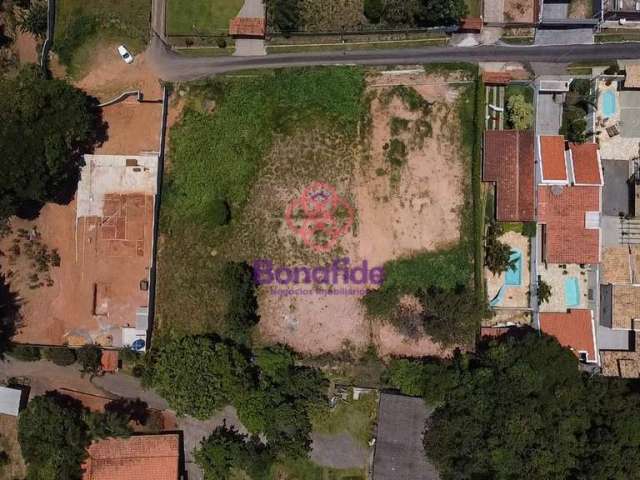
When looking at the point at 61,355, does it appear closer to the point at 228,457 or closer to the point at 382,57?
the point at 228,457

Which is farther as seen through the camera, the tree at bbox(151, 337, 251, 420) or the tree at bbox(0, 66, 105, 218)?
the tree at bbox(151, 337, 251, 420)

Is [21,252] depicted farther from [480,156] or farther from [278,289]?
[480,156]

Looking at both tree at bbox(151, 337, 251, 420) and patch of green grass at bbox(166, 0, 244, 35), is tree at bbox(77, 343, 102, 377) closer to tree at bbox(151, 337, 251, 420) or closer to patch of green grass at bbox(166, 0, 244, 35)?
tree at bbox(151, 337, 251, 420)

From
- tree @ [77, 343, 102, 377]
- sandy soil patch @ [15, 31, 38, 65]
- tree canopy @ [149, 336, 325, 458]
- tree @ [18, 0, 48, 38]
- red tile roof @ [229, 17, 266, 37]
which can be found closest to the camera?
tree canopy @ [149, 336, 325, 458]

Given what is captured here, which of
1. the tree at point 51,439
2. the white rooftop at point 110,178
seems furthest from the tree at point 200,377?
the white rooftop at point 110,178

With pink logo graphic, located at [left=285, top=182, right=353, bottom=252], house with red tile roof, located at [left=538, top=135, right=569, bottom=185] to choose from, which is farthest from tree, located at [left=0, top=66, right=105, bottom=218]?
house with red tile roof, located at [left=538, top=135, right=569, bottom=185]

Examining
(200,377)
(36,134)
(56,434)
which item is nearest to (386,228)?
(200,377)

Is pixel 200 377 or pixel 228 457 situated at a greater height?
pixel 200 377
